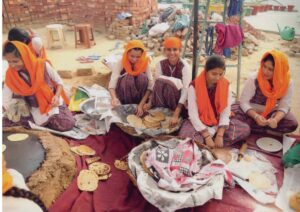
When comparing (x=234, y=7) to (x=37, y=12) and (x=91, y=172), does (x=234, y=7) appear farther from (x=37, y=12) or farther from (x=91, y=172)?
(x=37, y=12)

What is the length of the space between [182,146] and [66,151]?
2.95 ft

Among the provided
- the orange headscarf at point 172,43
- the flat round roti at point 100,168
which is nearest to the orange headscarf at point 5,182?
the flat round roti at point 100,168

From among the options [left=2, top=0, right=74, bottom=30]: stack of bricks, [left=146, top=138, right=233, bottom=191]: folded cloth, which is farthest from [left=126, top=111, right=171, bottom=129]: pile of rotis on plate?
[left=2, top=0, right=74, bottom=30]: stack of bricks

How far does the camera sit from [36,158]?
1.94m

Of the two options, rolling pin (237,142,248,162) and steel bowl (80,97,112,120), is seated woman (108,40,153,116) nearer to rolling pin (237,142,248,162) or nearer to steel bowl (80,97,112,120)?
steel bowl (80,97,112,120)

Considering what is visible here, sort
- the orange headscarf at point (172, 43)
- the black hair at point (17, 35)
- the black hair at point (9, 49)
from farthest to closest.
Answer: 1. the black hair at point (17, 35)
2. the orange headscarf at point (172, 43)
3. the black hair at point (9, 49)

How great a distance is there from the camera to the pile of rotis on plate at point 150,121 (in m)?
2.56

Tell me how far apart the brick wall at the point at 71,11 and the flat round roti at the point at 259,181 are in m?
5.43

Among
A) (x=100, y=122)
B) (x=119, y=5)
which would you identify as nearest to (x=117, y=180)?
(x=100, y=122)

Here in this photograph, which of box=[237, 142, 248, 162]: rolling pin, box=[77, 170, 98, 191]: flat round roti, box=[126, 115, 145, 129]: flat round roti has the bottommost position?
box=[77, 170, 98, 191]: flat round roti

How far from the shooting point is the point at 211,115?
2434mm

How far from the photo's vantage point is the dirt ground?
13.7ft

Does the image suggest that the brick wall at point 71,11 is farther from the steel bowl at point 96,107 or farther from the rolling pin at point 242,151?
the rolling pin at point 242,151

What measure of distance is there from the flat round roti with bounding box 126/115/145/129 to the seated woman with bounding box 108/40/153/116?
69 mm
